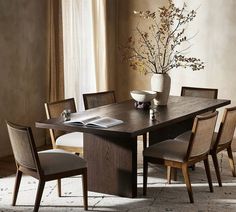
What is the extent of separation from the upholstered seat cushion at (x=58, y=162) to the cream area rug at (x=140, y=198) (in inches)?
15.7

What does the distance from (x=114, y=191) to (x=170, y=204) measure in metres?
0.51

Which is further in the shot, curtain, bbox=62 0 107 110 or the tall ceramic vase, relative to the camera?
curtain, bbox=62 0 107 110

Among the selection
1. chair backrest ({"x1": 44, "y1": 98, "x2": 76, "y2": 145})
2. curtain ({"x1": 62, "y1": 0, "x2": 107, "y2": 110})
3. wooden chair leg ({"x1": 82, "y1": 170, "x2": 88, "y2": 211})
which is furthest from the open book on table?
→ curtain ({"x1": 62, "y1": 0, "x2": 107, "y2": 110})

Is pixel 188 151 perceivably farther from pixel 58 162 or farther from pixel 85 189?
pixel 58 162

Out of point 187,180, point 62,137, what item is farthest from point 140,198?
point 62,137

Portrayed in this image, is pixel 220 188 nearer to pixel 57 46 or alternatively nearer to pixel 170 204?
pixel 170 204

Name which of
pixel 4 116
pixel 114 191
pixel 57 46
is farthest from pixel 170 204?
pixel 57 46

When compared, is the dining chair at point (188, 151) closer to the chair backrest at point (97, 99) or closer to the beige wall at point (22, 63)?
the chair backrest at point (97, 99)

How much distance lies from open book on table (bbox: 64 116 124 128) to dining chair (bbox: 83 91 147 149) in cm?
106

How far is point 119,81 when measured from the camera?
276 inches

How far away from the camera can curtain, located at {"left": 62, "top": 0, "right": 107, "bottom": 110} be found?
6.12m

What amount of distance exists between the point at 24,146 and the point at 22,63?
2.27 m

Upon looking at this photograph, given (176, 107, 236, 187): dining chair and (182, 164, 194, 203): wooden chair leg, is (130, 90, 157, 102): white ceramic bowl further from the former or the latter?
(182, 164, 194, 203): wooden chair leg

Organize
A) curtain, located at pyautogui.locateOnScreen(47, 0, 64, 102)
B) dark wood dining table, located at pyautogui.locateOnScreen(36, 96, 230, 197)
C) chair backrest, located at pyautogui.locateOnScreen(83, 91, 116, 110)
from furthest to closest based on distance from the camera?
1. curtain, located at pyautogui.locateOnScreen(47, 0, 64, 102)
2. chair backrest, located at pyautogui.locateOnScreen(83, 91, 116, 110)
3. dark wood dining table, located at pyautogui.locateOnScreen(36, 96, 230, 197)
